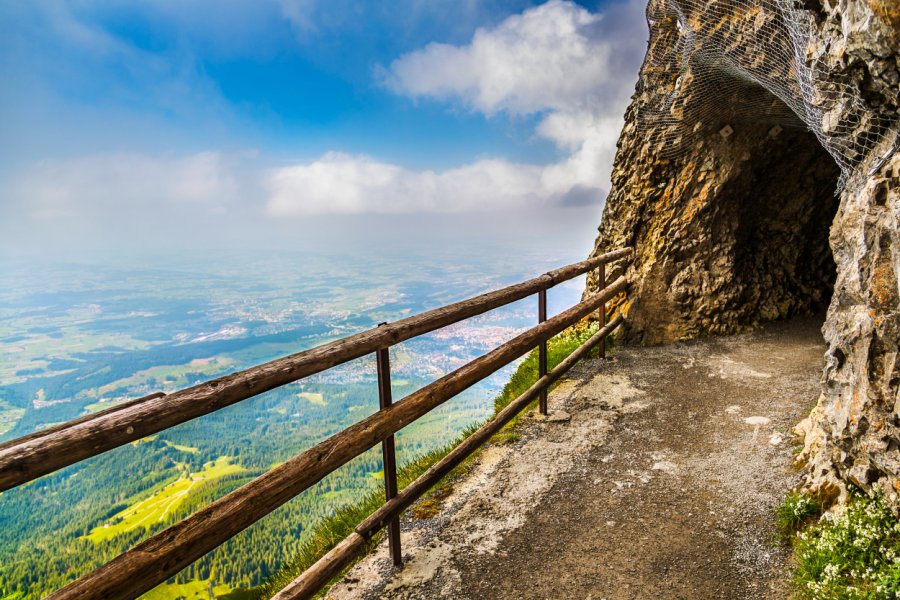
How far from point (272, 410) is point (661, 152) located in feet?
152

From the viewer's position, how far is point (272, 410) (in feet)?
154

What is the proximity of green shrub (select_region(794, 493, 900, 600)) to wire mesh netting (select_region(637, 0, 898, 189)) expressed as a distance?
2342 millimetres

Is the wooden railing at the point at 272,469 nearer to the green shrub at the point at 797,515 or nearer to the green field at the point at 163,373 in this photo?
the green shrub at the point at 797,515

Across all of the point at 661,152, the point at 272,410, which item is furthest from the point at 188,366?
the point at 661,152

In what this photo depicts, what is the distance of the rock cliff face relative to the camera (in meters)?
3.07

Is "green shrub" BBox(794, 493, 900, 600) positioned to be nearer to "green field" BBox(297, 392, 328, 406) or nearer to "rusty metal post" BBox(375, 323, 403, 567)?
"rusty metal post" BBox(375, 323, 403, 567)

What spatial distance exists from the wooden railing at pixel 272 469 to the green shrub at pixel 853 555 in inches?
96.9

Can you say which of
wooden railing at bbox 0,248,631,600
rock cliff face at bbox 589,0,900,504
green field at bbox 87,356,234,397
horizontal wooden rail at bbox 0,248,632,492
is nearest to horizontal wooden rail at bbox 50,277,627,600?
wooden railing at bbox 0,248,631,600

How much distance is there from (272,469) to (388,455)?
3.42 ft

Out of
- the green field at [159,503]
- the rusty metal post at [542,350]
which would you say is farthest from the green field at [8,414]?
the rusty metal post at [542,350]

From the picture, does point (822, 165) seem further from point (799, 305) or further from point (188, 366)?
point (188, 366)

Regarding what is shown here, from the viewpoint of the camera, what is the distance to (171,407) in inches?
78.5

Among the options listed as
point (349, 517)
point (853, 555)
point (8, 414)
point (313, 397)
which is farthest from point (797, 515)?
point (8, 414)

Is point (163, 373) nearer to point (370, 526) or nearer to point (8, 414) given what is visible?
point (8, 414)
